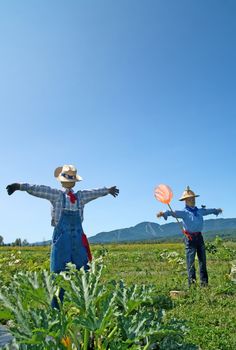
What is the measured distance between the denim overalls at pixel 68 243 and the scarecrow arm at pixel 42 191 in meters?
0.17

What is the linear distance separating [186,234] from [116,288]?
5827 mm

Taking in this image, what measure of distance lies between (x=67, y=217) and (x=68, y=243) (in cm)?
35

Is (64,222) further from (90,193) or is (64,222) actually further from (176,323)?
(176,323)

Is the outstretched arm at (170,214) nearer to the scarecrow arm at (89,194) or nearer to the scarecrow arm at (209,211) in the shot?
the scarecrow arm at (209,211)

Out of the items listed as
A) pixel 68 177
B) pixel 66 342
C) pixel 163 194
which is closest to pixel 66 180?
pixel 68 177

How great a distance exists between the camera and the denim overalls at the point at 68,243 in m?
5.72

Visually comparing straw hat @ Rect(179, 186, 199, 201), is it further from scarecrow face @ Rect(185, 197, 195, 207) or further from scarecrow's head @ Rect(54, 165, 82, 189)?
scarecrow's head @ Rect(54, 165, 82, 189)

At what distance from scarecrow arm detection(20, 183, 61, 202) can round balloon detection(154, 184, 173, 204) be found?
374 centimetres

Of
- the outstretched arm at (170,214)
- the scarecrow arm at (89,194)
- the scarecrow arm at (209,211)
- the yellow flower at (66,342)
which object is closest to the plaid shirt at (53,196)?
the scarecrow arm at (89,194)

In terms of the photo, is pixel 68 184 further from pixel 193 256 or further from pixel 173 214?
pixel 193 256

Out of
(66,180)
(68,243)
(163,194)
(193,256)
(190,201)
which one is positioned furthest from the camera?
(163,194)

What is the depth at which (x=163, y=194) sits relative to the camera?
947 centimetres

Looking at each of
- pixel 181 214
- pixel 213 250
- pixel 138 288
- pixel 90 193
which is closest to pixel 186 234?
pixel 181 214

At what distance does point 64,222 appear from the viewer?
5.88m
